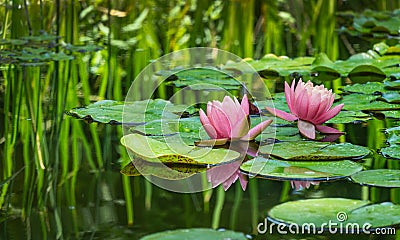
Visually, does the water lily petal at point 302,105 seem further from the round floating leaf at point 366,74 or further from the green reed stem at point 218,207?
the round floating leaf at point 366,74

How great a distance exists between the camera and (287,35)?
10.4 feet

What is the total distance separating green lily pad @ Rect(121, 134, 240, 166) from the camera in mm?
1314

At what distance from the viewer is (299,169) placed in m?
1.26

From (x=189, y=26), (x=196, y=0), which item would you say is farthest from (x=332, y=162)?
(x=196, y=0)

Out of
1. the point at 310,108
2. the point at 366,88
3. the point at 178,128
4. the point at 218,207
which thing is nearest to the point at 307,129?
the point at 310,108

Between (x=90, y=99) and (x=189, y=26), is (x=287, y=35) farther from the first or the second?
(x=90, y=99)

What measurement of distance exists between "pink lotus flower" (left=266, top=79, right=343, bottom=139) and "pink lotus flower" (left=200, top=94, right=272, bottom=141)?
0.11 m

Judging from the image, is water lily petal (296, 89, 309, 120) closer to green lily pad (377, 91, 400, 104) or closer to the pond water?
the pond water

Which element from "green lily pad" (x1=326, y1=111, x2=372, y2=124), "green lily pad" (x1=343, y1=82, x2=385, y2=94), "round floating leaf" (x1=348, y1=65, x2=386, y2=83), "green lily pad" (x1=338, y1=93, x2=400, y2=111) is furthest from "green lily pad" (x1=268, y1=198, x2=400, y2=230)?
"round floating leaf" (x1=348, y1=65, x2=386, y2=83)

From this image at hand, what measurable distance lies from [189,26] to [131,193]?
224 cm

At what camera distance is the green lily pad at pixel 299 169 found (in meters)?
1.23

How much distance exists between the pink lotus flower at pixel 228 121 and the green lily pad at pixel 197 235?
42 cm

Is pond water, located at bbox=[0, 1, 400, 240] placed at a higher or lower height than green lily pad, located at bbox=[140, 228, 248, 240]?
higher

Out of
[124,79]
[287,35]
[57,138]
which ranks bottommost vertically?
[57,138]
